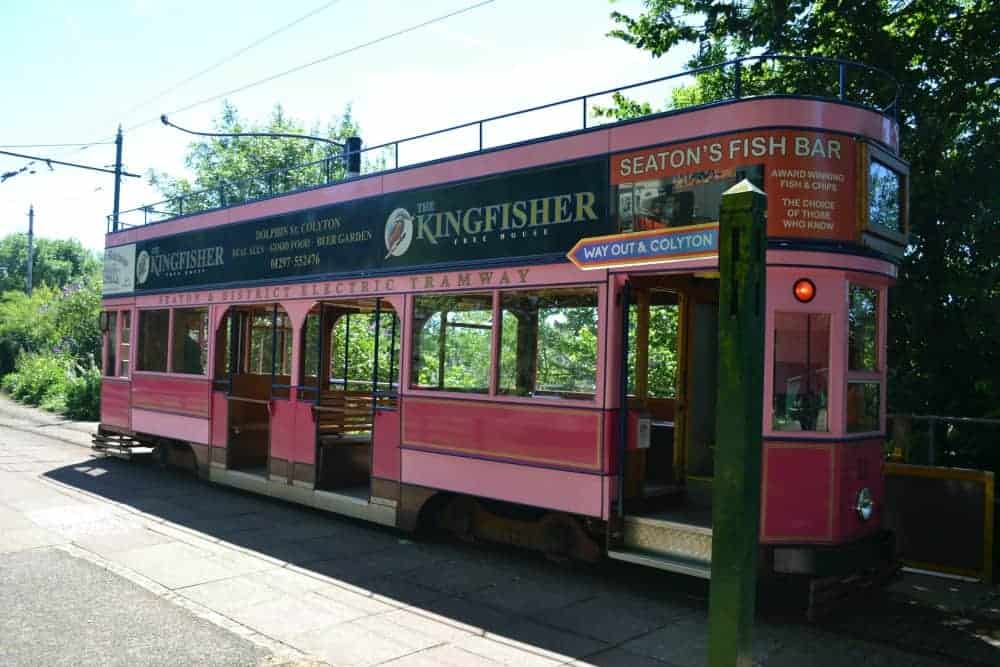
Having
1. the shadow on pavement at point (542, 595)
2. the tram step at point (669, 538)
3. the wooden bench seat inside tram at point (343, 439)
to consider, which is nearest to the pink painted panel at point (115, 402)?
the shadow on pavement at point (542, 595)

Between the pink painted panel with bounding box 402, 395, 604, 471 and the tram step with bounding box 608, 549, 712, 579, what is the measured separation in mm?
688

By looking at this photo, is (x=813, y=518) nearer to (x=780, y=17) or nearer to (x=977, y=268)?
(x=977, y=268)

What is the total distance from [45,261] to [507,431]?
252 feet

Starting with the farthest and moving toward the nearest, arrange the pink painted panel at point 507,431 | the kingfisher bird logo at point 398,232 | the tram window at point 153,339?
the tram window at point 153,339, the kingfisher bird logo at point 398,232, the pink painted panel at point 507,431

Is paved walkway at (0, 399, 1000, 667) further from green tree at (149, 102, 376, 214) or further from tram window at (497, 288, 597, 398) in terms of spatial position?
green tree at (149, 102, 376, 214)

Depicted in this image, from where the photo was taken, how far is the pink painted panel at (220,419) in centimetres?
1049

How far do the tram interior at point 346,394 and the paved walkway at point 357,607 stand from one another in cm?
75

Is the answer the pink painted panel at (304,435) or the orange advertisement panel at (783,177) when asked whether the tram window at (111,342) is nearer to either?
the pink painted panel at (304,435)

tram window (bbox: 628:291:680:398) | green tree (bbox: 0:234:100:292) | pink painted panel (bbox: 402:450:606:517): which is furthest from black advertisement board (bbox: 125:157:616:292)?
green tree (bbox: 0:234:100:292)

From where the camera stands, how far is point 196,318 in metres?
11.5

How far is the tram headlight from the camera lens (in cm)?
574

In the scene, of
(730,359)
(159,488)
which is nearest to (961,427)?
(730,359)

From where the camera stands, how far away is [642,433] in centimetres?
657

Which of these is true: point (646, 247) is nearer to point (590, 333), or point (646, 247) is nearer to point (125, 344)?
point (590, 333)
